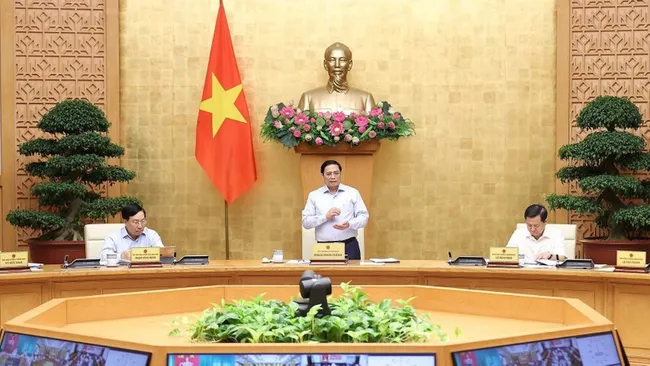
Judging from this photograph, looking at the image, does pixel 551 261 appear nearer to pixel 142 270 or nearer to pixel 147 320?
pixel 142 270

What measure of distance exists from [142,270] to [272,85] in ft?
10.2

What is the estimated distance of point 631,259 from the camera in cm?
482

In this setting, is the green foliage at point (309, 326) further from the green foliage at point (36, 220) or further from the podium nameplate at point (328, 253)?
the green foliage at point (36, 220)

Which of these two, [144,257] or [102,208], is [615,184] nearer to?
[144,257]

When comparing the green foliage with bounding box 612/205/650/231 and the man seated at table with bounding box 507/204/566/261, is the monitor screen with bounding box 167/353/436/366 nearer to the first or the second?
the man seated at table with bounding box 507/204/566/261

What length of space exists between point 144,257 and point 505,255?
6.96 feet

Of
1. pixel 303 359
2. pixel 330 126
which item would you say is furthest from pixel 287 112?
pixel 303 359

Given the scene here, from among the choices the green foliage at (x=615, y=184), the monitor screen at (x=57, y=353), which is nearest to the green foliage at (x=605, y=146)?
the green foliage at (x=615, y=184)

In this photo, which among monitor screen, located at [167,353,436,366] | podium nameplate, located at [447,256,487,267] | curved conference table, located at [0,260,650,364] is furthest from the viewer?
podium nameplate, located at [447,256,487,267]

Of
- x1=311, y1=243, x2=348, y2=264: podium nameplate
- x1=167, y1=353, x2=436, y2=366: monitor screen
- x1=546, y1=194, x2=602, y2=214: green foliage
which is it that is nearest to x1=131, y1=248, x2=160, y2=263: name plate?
x1=311, y1=243, x2=348, y2=264: podium nameplate

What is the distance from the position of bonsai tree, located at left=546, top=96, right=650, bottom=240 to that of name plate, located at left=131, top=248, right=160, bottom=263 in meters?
3.26

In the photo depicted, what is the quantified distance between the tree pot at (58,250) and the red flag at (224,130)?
48.4 inches

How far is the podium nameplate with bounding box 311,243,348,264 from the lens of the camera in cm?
523

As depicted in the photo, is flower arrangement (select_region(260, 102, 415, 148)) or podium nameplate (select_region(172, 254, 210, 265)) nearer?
podium nameplate (select_region(172, 254, 210, 265))
